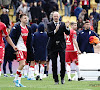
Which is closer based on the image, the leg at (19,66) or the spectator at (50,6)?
the leg at (19,66)

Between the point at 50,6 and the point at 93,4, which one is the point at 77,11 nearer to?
the point at 50,6

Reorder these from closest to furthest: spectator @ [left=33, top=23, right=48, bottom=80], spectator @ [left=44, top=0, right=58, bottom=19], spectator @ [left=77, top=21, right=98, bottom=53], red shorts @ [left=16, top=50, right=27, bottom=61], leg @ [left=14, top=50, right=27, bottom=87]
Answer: leg @ [left=14, top=50, right=27, bottom=87] → red shorts @ [left=16, top=50, right=27, bottom=61] → spectator @ [left=77, top=21, right=98, bottom=53] → spectator @ [left=33, top=23, right=48, bottom=80] → spectator @ [left=44, top=0, right=58, bottom=19]

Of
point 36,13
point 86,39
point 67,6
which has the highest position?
point 67,6

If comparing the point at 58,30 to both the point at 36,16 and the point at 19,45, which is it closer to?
the point at 19,45

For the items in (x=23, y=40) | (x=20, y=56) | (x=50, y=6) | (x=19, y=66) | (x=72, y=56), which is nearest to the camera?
(x=19, y=66)

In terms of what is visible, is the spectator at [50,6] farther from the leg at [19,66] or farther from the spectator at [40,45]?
the leg at [19,66]

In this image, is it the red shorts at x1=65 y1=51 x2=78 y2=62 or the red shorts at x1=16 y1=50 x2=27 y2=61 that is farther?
the red shorts at x1=65 y1=51 x2=78 y2=62

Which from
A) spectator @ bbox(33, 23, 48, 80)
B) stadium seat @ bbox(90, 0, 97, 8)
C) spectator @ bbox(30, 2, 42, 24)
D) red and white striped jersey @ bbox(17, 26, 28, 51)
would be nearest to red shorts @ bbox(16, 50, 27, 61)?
red and white striped jersey @ bbox(17, 26, 28, 51)

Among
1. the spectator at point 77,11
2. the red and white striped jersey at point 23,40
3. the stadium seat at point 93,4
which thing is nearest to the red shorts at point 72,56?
the red and white striped jersey at point 23,40

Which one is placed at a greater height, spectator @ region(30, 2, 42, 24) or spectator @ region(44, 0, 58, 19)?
spectator @ region(44, 0, 58, 19)

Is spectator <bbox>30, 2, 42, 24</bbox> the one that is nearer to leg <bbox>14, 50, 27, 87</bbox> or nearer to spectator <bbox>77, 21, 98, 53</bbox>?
spectator <bbox>77, 21, 98, 53</bbox>

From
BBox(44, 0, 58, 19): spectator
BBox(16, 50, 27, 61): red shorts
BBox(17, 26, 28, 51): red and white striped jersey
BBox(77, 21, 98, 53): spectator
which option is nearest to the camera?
BBox(16, 50, 27, 61): red shorts

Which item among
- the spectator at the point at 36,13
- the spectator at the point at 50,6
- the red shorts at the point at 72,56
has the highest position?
the spectator at the point at 50,6

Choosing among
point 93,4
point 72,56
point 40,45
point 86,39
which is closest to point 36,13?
point 93,4
